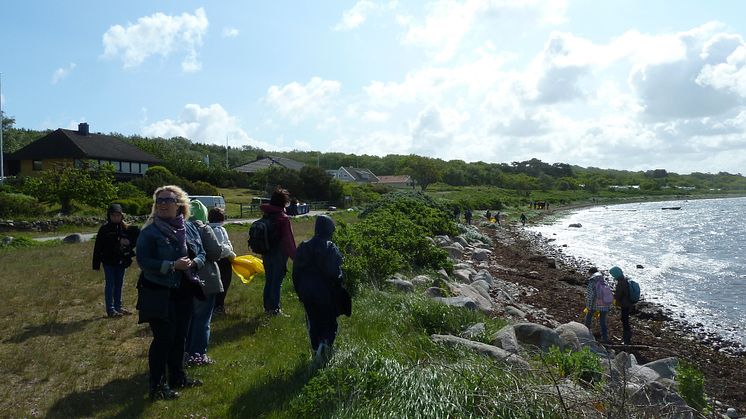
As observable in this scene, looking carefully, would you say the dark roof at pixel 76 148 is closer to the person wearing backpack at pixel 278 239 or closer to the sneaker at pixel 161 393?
the person wearing backpack at pixel 278 239

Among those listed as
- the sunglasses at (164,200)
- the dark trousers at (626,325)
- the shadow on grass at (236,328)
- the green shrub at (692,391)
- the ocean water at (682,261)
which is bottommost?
the ocean water at (682,261)

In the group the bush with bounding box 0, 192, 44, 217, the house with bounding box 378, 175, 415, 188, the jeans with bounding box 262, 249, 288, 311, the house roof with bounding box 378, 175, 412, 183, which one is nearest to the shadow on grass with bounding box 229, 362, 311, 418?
the jeans with bounding box 262, 249, 288, 311

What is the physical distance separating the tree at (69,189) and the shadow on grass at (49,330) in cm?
2460

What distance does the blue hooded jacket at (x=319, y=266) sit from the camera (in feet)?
18.8

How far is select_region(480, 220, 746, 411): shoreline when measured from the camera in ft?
34.9

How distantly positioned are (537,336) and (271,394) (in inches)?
203

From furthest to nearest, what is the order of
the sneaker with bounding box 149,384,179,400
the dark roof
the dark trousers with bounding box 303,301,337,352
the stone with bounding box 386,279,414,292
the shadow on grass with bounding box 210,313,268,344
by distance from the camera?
the dark roof < the stone with bounding box 386,279,414,292 < the shadow on grass with bounding box 210,313,268,344 < the dark trousers with bounding box 303,301,337,352 < the sneaker with bounding box 149,384,179,400

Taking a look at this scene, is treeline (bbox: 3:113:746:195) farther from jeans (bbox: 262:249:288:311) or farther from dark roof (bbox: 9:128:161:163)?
jeans (bbox: 262:249:288:311)

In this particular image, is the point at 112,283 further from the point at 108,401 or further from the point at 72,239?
the point at 72,239

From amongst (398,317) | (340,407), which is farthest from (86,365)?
(398,317)

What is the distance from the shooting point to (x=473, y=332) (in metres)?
8.12

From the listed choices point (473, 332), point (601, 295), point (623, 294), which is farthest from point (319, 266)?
point (623, 294)

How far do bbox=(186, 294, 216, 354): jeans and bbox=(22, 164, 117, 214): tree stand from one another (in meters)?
27.3

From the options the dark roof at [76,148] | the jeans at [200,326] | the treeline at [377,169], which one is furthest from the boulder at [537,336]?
the dark roof at [76,148]
